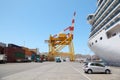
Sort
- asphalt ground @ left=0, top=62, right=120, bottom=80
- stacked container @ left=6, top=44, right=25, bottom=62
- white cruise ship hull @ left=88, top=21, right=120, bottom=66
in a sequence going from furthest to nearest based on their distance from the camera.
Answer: stacked container @ left=6, top=44, right=25, bottom=62
white cruise ship hull @ left=88, top=21, right=120, bottom=66
asphalt ground @ left=0, top=62, right=120, bottom=80

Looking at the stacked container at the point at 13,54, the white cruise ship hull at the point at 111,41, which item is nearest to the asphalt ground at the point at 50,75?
the white cruise ship hull at the point at 111,41

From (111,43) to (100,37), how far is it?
580 cm

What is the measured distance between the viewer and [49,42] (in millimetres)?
103062

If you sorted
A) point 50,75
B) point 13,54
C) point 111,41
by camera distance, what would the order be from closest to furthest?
point 50,75 < point 111,41 < point 13,54

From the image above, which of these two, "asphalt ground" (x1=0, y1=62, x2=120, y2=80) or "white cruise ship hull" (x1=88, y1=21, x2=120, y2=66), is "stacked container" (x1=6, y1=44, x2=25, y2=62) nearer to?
"white cruise ship hull" (x1=88, y1=21, x2=120, y2=66)

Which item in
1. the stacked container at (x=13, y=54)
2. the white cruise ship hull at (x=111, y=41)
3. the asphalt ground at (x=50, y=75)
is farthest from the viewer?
the stacked container at (x=13, y=54)

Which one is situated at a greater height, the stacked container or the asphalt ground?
the stacked container

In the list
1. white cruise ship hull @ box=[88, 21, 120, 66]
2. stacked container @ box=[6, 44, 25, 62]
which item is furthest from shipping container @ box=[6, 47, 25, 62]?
white cruise ship hull @ box=[88, 21, 120, 66]

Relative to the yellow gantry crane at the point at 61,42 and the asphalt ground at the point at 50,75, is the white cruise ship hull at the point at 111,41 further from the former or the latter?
the yellow gantry crane at the point at 61,42

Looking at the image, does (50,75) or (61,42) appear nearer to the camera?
(50,75)

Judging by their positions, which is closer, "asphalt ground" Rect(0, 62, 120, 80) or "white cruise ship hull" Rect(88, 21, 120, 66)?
"asphalt ground" Rect(0, 62, 120, 80)

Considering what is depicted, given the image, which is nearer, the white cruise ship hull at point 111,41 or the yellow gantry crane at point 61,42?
the white cruise ship hull at point 111,41

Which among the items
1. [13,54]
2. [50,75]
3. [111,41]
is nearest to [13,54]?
[13,54]

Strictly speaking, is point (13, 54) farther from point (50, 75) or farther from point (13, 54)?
point (50, 75)
